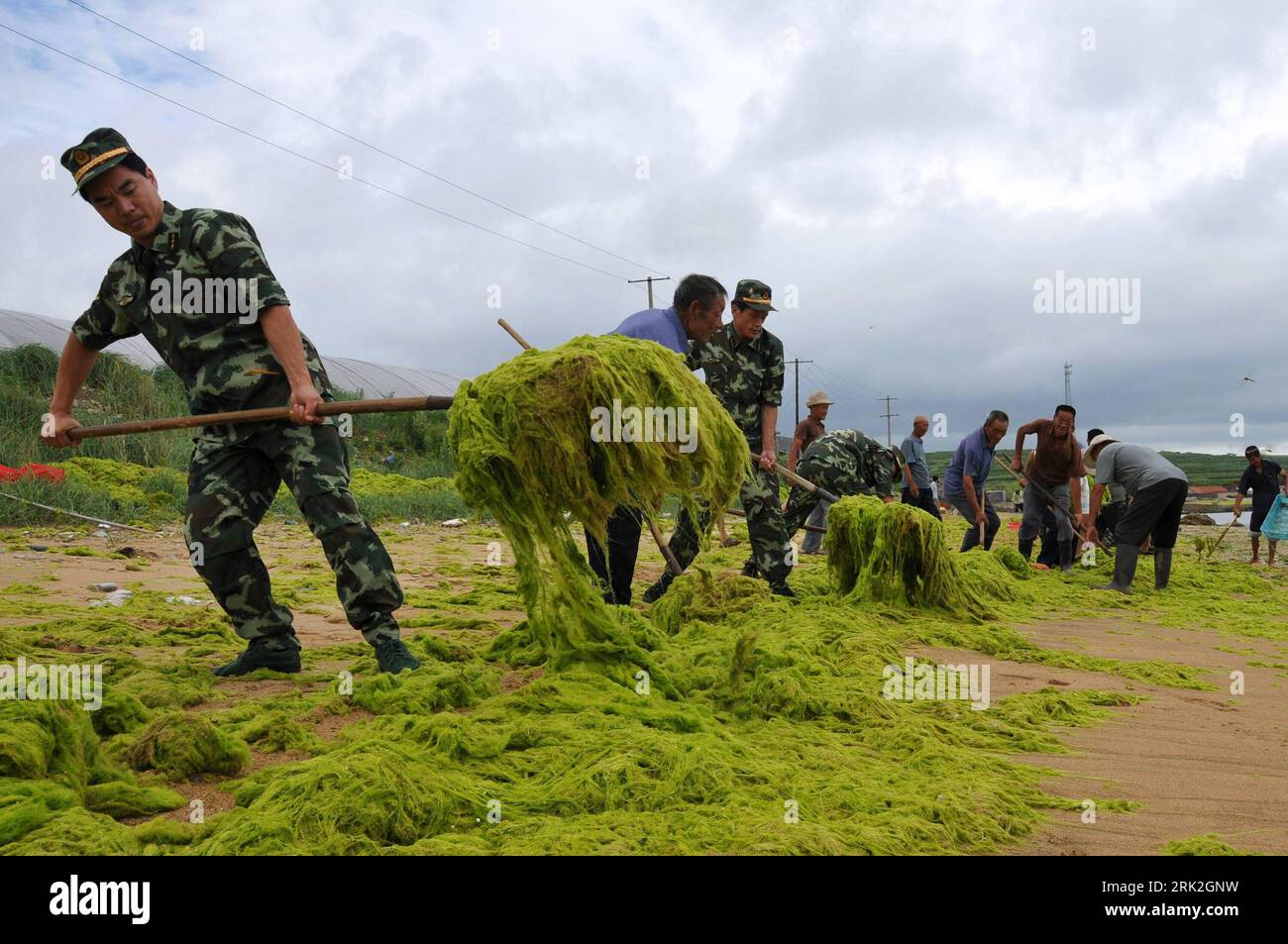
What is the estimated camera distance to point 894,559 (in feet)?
23.4

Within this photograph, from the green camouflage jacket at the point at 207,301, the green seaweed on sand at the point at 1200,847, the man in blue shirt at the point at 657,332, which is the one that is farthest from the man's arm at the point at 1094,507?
the green camouflage jacket at the point at 207,301

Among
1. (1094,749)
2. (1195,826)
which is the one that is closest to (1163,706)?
(1094,749)

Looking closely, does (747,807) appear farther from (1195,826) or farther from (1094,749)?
(1094,749)

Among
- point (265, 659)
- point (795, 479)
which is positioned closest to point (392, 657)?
point (265, 659)

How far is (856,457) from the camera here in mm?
9117

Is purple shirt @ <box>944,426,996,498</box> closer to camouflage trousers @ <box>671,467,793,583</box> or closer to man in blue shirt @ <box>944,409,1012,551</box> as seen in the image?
man in blue shirt @ <box>944,409,1012,551</box>

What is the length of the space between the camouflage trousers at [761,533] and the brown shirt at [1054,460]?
187 inches

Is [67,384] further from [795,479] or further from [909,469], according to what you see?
[909,469]

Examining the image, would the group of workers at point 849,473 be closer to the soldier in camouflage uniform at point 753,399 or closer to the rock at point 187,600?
the soldier in camouflage uniform at point 753,399

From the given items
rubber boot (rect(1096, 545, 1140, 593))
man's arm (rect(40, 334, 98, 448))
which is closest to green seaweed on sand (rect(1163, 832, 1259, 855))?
man's arm (rect(40, 334, 98, 448))

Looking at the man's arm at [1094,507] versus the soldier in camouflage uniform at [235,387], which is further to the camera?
the man's arm at [1094,507]

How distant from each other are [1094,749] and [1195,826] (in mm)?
850

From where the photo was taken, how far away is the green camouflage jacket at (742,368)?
7035 millimetres

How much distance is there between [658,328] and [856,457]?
14.1 feet
